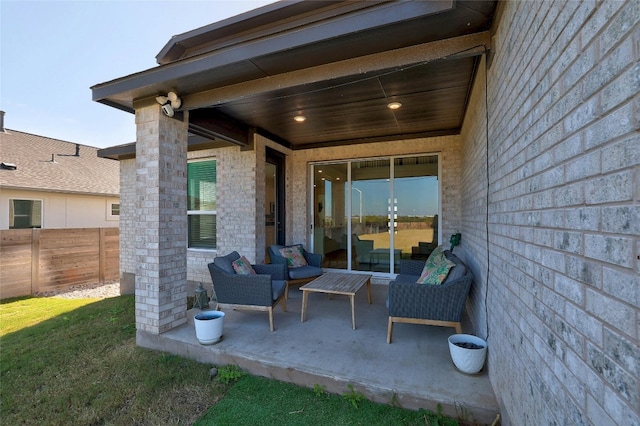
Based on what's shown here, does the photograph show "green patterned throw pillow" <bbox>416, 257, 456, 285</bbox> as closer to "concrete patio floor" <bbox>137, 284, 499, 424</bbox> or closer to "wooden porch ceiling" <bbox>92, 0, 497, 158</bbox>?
"concrete patio floor" <bbox>137, 284, 499, 424</bbox>

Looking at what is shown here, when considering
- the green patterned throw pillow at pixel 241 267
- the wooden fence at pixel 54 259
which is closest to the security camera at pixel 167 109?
the green patterned throw pillow at pixel 241 267

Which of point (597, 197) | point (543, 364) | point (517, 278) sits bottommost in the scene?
point (543, 364)

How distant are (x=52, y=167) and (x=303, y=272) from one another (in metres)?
10.6

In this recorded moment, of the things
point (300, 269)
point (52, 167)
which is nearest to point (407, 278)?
point (300, 269)

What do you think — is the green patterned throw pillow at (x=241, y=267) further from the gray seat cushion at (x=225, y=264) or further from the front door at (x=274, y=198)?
the front door at (x=274, y=198)

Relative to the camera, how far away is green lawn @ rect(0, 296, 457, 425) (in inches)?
87.3

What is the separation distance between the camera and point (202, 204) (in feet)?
20.5

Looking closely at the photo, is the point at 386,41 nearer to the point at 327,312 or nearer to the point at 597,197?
the point at 597,197

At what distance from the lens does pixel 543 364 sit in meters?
1.27

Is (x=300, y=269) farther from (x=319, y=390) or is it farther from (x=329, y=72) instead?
(x=329, y=72)

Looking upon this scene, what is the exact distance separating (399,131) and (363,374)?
4446 millimetres

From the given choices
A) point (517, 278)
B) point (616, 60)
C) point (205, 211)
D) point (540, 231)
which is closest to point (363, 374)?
point (517, 278)

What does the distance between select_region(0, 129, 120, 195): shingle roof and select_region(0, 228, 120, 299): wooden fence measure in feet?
6.92

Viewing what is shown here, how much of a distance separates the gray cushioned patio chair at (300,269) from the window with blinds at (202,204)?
65.0 inches
